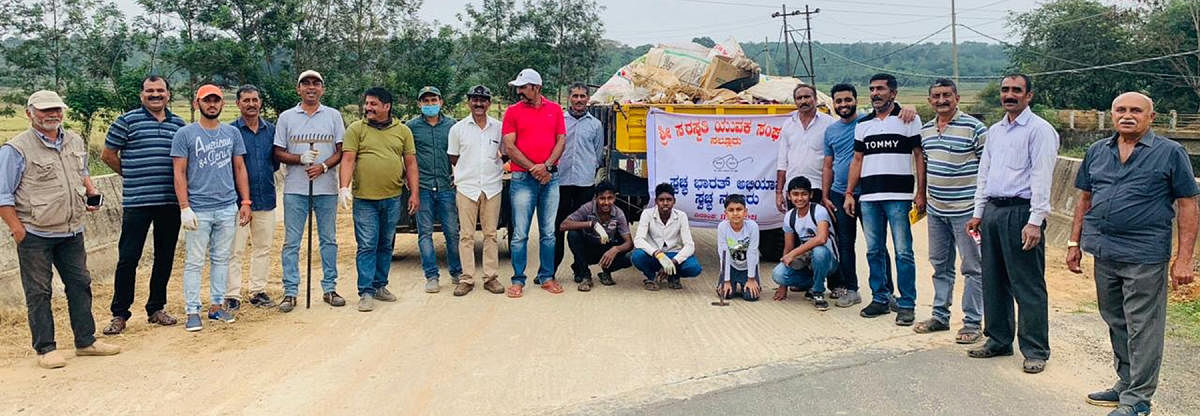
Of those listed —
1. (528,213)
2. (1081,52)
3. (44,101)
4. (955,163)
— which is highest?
(1081,52)

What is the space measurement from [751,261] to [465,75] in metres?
20.2

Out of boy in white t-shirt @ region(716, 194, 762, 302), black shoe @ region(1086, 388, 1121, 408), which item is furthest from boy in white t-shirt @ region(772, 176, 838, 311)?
black shoe @ region(1086, 388, 1121, 408)

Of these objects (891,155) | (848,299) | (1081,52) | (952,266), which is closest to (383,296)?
(848,299)

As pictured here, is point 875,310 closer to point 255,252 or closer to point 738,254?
point 738,254

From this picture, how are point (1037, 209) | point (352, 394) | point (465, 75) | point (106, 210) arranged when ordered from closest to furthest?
point (352, 394) → point (1037, 209) → point (106, 210) → point (465, 75)

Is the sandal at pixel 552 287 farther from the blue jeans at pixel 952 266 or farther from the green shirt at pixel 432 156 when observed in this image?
the blue jeans at pixel 952 266

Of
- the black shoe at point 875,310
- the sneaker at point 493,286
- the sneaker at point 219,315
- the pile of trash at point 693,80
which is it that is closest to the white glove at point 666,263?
the sneaker at point 493,286

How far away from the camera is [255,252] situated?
25.8 feet

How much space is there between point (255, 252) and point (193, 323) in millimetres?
1064

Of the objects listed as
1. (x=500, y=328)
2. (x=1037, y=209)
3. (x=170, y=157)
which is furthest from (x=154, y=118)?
(x=1037, y=209)

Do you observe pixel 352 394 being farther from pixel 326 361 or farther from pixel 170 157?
pixel 170 157

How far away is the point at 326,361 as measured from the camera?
6027mm

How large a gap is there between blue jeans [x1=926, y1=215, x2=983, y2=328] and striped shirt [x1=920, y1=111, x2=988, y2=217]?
4.0 inches

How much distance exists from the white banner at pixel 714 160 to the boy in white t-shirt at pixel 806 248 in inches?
41.5
